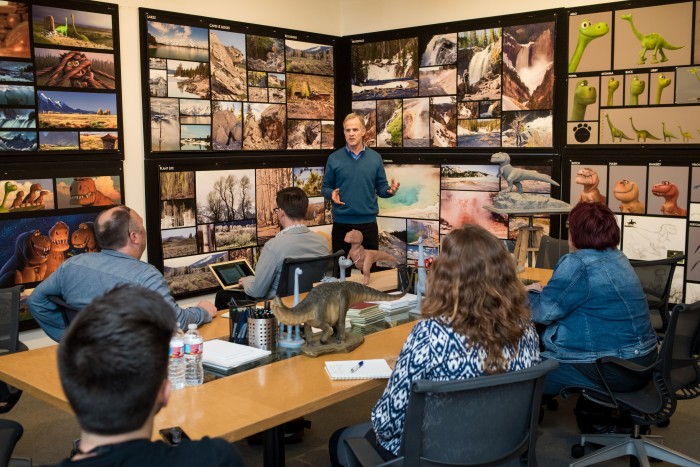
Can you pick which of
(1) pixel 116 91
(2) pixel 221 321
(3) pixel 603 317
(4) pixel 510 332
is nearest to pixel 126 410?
(4) pixel 510 332

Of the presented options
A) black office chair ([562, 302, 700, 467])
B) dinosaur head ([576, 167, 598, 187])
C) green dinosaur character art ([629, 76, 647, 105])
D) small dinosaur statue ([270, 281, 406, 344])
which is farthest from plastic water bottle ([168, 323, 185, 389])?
green dinosaur character art ([629, 76, 647, 105])

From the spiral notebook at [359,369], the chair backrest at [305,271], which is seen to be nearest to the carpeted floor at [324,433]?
the chair backrest at [305,271]

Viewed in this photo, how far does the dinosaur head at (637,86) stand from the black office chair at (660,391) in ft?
10.8

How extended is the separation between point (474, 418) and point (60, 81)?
4715 mm

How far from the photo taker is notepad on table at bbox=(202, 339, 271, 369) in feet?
9.73

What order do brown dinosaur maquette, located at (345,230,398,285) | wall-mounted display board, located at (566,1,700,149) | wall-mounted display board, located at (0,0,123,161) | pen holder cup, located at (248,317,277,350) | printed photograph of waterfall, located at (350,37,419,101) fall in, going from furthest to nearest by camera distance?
printed photograph of waterfall, located at (350,37,419,101) < wall-mounted display board, located at (566,1,700,149) < wall-mounted display board, located at (0,0,123,161) < brown dinosaur maquette, located at (345,230,398,285) < pen holder cup, located at (248,317,277,350)

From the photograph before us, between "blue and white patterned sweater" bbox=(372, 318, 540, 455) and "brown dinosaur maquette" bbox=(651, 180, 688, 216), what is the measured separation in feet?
14.5

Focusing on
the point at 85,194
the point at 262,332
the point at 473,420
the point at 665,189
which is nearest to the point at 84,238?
the point at 85,194

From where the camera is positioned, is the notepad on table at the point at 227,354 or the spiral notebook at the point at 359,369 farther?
the notepad on table at the point at 227,354

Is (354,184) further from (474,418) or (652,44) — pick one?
(474,418)

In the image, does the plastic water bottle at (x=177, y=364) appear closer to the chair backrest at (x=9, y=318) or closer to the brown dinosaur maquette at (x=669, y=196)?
the chair backrest at (x=9, y=318)

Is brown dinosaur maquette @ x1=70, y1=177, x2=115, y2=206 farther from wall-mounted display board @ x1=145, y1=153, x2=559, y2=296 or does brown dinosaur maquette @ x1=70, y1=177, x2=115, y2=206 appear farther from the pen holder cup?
the pen holder cup

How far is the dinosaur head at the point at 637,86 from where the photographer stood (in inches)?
247

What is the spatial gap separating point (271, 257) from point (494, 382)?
7.94ft
